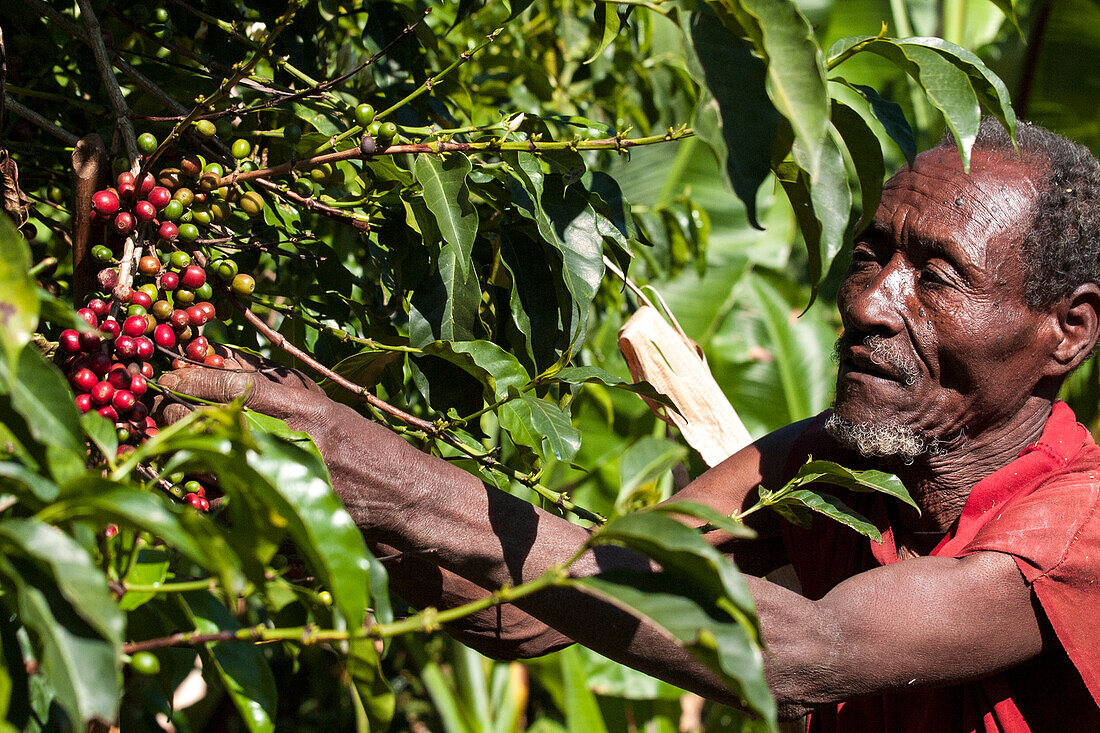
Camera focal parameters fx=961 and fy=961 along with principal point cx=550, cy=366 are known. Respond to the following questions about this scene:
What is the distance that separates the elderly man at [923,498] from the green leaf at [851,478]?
15 cm

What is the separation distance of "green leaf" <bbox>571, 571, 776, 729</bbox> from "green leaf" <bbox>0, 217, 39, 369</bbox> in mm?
421

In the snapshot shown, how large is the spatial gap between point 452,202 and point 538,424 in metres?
0.27

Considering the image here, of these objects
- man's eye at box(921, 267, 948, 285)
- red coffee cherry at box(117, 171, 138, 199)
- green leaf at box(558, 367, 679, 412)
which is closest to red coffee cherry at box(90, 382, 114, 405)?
red coffee cherry at box(117, 171, 138, 199)

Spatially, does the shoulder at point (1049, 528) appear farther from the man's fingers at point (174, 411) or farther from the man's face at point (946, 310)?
the man's fingers at point (174, 411)

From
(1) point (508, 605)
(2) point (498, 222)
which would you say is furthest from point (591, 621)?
(2) point (498, 222)

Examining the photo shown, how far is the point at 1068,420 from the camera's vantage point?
1586 millimetres

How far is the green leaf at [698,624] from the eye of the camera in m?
0.69

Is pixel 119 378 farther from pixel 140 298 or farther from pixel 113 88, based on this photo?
pixel 113 88

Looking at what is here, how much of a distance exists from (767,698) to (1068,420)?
1.15 m

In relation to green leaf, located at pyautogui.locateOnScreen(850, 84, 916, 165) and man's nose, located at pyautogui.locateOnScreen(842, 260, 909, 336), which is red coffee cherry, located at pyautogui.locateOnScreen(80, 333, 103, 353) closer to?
green leaf, located at pyautogui.locateOnScreen(850, 84, 916, 165)

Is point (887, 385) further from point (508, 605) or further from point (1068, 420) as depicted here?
point (508, 605)

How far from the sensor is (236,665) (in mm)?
873

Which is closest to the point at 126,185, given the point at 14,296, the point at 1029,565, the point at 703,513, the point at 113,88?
the point at 113,88

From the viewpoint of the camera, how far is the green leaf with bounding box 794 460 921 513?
1.10 meters
